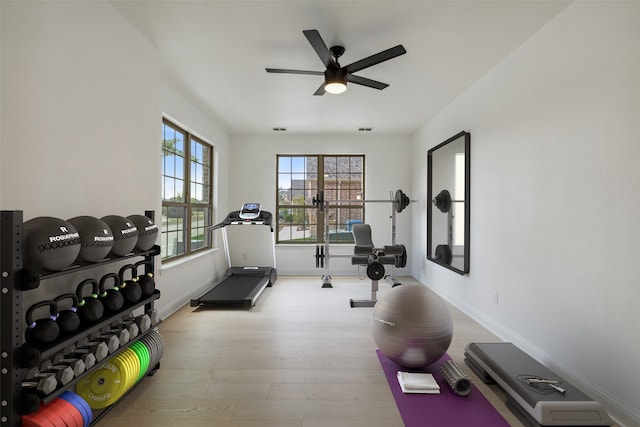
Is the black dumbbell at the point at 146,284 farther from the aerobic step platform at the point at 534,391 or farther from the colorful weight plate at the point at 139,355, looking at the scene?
the aerobic step platform at the point at 534,391

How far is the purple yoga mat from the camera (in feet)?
6.26

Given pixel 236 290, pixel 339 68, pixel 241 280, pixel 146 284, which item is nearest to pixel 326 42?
pixel 339 68

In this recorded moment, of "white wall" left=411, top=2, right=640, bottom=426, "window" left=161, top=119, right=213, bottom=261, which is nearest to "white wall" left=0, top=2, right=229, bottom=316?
"window" left=161, top=119, right=213, bottom=261

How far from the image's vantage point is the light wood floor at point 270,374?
6.48 ft

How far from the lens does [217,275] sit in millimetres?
5609

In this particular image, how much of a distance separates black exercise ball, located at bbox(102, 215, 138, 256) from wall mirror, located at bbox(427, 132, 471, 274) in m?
3.41

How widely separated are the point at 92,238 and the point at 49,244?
27 centimetres

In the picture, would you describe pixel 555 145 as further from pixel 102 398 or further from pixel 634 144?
pixel 102 398

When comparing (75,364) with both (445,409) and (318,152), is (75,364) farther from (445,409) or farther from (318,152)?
(318,152)

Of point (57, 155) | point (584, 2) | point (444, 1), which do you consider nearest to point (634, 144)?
point (584, 2)

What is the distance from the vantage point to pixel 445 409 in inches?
80.0

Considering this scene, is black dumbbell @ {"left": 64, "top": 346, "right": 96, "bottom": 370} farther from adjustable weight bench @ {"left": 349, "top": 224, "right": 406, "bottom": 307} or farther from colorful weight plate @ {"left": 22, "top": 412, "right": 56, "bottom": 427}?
adjustable weight bench @ {"left": 349, "top": 224, "right": 406, "bottom": 307}

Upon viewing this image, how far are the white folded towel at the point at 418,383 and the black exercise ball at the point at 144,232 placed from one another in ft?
6.77

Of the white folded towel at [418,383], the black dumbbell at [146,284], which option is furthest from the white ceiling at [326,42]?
the white folded towel at [418,383]
